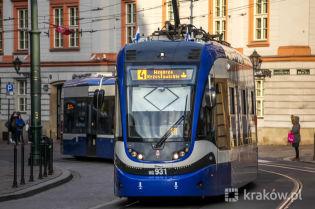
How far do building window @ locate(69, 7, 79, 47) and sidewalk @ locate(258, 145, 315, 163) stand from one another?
1429 centimetres

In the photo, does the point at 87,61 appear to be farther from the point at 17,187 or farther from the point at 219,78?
the point at 219,78

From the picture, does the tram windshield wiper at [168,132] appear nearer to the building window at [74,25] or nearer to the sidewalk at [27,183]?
the sidewalk at [27,183]

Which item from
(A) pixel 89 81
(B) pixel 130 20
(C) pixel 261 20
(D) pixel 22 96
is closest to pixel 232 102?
(A) pixel 89 81

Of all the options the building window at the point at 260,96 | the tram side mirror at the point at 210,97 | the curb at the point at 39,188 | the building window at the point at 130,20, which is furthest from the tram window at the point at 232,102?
the building window at the point at 130,20

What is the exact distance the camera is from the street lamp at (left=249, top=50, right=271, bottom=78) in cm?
3703

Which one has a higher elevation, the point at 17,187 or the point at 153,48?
the point at 153,48

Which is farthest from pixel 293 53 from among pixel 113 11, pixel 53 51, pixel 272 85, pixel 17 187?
pixel 17 187

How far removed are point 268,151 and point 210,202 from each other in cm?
2046

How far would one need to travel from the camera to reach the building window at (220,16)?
1578 inches

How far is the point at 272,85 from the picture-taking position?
3744 centimetres

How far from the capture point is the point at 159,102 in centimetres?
1256

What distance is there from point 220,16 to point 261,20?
2624 mm

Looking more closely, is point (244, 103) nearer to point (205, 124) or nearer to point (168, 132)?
point (205, 124)

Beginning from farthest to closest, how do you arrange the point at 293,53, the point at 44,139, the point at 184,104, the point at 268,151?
the point at 293,53
the point at 268,151
the point at 44,139
the point at 184,104
